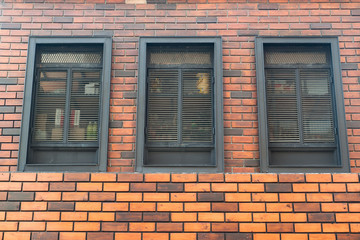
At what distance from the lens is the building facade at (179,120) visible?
3.14 m

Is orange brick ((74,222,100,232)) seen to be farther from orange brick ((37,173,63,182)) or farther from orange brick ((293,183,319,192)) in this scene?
orange brick ((293,183,319,192))

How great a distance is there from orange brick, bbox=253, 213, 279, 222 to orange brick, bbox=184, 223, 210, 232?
0.51 metres

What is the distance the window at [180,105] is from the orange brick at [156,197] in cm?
27

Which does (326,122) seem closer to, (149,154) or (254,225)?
(254,225)

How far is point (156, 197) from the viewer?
10.4 feet

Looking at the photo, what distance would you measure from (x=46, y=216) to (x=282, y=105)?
288cm

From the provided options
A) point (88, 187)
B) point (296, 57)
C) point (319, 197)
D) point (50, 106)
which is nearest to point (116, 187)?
point (88, 187)

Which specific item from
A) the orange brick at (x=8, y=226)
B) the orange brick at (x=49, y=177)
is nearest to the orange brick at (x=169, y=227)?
the orange brick at (x=49, y=177)

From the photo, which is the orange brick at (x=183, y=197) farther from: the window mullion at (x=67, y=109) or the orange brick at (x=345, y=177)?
the orange brick at (x=345, y=177)

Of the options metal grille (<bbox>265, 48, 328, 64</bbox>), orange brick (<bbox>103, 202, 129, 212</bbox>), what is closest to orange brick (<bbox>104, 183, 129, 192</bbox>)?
orange brick (<bbox>103, 202, 129, 212</bbox>)

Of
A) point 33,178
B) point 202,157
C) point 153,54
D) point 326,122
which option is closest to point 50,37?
point 153,54

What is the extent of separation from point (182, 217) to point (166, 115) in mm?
1137

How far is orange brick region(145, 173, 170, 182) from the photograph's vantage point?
3203 millimetres

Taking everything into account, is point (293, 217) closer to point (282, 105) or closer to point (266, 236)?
point (266, 236)
